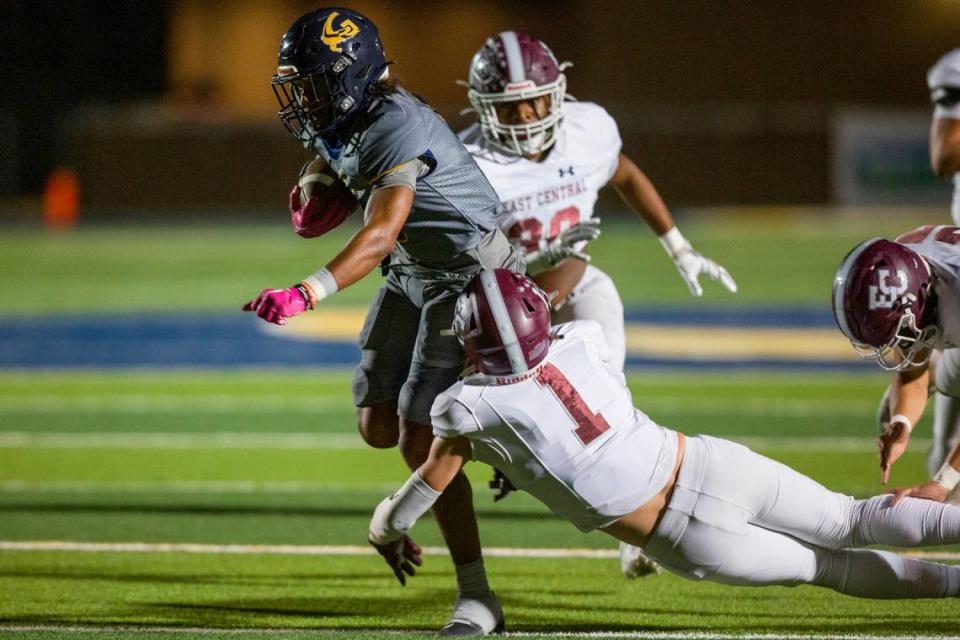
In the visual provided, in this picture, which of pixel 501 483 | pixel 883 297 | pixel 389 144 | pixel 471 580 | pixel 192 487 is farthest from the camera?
pixel 192 487

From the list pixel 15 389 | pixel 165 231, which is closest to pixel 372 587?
pixel 15 389

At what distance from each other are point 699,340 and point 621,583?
21.6 ft

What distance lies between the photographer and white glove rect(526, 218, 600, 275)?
5180mm

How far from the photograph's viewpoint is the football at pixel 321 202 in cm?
459

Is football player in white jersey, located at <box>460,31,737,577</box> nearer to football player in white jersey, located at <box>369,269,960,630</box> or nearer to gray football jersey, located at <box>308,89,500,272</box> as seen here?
gray football jersey, located at <box>308,89,500,272</box>

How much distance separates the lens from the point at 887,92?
2655 centimetres

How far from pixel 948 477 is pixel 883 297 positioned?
631 mm

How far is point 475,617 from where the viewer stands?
4.39 m

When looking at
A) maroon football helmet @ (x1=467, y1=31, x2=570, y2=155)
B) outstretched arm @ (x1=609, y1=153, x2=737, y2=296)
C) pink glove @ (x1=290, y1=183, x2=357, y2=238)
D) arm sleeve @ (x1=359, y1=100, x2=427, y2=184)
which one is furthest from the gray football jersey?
outstretched arm @ (x1=609, y1=153, x2=737, y2=296)

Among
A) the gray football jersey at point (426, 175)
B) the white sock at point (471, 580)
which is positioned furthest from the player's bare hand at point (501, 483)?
the gray football jersey at point (426, 175)

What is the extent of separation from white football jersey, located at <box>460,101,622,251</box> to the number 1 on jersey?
1.52 meters

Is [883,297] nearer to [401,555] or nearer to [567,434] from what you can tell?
[567,434]

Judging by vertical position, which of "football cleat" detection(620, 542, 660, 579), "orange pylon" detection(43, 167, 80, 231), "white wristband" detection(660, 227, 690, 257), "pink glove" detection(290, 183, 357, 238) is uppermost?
"pink glove" detection(290, 183, 357, 238)

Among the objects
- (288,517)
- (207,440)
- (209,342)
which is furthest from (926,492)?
(209,342)
